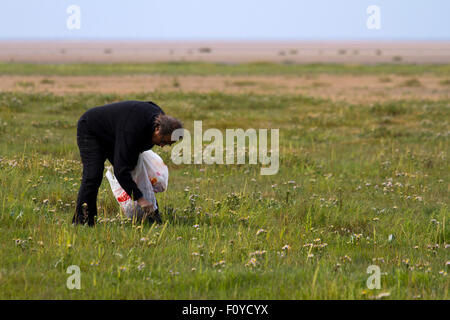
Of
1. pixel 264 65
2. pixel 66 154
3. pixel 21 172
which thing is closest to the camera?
pixel 21 172

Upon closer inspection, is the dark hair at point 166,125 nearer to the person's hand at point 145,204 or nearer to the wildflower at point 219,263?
the person's hand at point 145,204

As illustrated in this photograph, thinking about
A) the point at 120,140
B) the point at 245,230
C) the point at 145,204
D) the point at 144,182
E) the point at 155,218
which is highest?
the point at 120,140

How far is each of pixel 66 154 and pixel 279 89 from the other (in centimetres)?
2065

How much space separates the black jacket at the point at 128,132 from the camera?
6.74 m

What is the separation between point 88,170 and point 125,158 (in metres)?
0.82

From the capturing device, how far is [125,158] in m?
6.80

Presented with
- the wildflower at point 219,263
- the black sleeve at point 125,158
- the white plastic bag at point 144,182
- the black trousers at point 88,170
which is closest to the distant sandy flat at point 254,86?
the white plastic bag at point 144,182

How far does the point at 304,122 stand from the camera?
19.3 meters

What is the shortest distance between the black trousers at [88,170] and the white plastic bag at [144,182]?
39 centimetres

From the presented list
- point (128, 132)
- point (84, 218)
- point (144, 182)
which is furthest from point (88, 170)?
point (128, 132)

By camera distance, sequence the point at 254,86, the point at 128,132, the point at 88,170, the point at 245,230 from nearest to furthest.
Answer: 1. the point at 128,132
2. the point at 88,170
3. the point at 245,230
4. the point at 254,86

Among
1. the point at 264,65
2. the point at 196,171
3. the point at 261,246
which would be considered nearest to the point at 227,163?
the point at 196,171

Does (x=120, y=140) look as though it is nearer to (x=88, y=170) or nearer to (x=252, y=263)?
(x=88, y=170)
